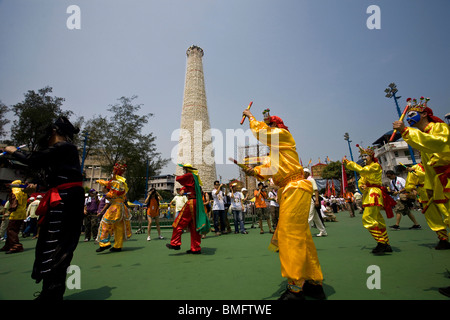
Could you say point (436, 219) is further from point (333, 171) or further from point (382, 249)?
point (333, 171)

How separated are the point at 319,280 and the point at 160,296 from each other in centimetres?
168

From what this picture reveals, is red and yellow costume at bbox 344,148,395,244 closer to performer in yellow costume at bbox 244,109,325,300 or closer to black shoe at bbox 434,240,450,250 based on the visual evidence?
black shoe at bbox 434,240,450,250

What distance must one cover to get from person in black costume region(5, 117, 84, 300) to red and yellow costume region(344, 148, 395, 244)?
179 inches

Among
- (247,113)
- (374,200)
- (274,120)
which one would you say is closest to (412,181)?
(374,200)

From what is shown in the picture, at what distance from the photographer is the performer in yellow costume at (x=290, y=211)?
219 cm

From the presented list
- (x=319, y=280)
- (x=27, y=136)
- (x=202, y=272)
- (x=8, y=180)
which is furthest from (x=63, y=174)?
(x=8, y=180)

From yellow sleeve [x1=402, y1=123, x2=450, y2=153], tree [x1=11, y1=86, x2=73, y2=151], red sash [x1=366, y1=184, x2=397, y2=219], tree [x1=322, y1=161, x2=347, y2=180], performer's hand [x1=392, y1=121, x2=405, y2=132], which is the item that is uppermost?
tree [x1=11, y1=86, x2=73, y2=151]

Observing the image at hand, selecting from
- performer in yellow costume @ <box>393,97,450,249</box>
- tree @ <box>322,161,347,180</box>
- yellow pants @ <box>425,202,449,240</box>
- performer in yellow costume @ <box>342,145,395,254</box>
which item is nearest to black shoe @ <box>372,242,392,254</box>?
performer in yellow costume @ <box>342,145,395,254</box>

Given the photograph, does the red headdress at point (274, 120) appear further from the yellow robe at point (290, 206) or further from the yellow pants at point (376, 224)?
the yellow pants at point (376, 224)

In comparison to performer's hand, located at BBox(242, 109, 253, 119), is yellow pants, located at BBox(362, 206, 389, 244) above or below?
below

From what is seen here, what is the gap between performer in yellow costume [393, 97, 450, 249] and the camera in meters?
2.25

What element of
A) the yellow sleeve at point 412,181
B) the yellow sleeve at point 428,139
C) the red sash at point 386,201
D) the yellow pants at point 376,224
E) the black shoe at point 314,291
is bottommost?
the black shoe at point 314,291

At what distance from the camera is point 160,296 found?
237 centimetres

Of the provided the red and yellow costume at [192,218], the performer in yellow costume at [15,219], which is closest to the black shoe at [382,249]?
the red and yellow costume at [192,218]
